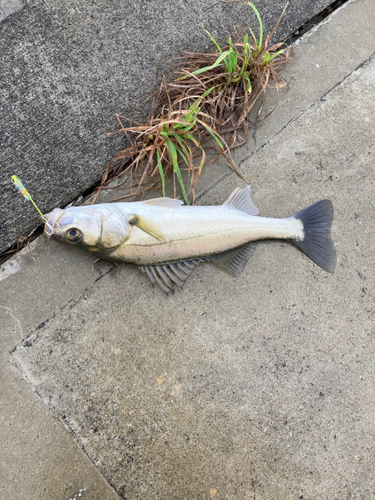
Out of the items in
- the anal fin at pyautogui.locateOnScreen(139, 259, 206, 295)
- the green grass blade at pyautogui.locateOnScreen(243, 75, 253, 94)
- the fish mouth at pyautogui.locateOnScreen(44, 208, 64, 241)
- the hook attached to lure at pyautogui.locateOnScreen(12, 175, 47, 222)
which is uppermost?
the hook attached to lure at pyautogui.locateOnScreen(12, 175, 47, 222)

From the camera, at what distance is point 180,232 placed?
8.50 feet

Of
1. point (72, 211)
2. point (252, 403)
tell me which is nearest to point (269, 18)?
point (72, 211)

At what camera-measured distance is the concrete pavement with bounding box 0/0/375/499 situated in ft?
8.89

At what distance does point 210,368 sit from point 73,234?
155cm

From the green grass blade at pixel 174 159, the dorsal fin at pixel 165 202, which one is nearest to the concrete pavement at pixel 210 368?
the green grass blade at pixel 174 159

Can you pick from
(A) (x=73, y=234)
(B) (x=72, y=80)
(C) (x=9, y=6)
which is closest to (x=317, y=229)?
(A) (x=73, y=234)

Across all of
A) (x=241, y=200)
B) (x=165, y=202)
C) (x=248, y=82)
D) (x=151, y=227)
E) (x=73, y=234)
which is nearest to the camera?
(x=73, y=234)

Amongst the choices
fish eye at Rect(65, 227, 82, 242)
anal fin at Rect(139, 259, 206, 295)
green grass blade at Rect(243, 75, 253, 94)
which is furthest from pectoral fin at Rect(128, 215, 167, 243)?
green grass blade at Rect(243, 75, 253, 94)

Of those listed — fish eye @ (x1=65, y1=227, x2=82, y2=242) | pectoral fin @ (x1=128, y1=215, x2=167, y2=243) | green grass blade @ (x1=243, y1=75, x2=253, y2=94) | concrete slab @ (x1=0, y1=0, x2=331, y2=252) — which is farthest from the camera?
green grass blade @ (x1=243, y1=75, x2=253, y2=94)

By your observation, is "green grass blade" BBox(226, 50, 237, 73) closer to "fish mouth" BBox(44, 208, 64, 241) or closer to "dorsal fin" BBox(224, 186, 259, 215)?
"dorsal fin" BBox(224, 186, 259, 215)

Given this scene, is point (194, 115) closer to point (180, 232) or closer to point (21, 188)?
point (180, 232)

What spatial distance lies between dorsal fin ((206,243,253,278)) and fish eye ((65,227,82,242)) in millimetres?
1021

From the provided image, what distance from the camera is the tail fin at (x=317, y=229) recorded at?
274 cm

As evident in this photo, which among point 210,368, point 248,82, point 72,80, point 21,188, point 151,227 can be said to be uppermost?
point 72,80
